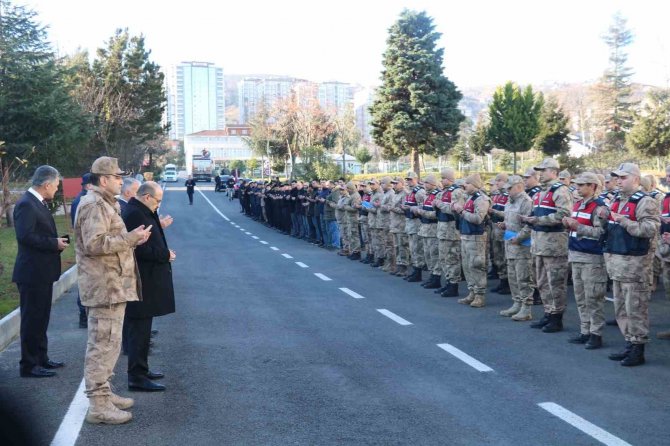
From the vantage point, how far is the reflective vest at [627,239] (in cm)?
775

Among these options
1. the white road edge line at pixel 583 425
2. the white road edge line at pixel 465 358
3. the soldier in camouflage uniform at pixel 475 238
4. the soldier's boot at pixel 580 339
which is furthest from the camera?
the soldier in camouflage uniform at pixel 475 238

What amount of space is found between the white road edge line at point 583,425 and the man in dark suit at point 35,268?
4.90 metres

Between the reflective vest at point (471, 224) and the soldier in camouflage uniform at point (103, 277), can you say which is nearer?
the soldier in camouflage uniform at point (103, 277)

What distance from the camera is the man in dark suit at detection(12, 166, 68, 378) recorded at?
7.39 m

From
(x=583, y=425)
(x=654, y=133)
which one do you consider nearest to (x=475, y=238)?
(x=583, y=425)

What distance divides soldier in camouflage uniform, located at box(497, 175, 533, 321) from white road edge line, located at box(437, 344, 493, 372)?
2143 mm

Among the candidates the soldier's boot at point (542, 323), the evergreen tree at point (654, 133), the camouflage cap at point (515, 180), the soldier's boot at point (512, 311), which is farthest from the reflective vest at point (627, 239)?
the evergreen tree at point (654, 133)

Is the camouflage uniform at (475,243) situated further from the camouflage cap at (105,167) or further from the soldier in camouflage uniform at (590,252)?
the camouflage cap at (105,167)

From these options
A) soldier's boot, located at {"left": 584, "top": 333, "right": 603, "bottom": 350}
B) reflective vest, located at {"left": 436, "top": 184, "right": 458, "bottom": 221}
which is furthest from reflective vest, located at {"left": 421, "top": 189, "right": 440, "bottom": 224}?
soldier's boot, located at {"left": 584, "top": 333, "right": 603, "bottom": 350}

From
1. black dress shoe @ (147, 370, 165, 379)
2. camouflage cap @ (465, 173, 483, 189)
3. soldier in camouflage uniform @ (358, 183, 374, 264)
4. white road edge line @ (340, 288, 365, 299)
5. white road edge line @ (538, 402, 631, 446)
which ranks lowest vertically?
white road edge line @ (340, 288, 365, 299)

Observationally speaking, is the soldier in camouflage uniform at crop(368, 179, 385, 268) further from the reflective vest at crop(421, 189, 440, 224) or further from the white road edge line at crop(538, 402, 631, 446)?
the white road edge line at crop(538, 402, 631, 446)

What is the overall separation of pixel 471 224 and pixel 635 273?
3.90 m

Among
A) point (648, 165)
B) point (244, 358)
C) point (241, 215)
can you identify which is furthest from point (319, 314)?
point (648, 165)

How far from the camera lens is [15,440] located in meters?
2.98
